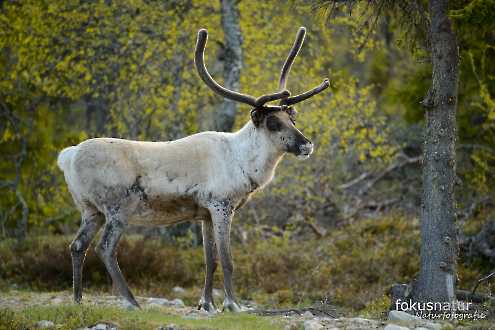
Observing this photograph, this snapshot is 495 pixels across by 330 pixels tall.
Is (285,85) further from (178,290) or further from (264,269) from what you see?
(264,269)

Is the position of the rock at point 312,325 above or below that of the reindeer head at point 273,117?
below

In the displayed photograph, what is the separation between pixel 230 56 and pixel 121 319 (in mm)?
6232

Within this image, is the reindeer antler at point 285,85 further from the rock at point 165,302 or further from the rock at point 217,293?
the rock at point 217,293

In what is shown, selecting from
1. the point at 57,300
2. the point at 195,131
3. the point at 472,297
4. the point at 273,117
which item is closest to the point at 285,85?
the point at 273,117

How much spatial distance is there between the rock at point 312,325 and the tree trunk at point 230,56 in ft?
18.5

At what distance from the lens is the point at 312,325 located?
20.5 ft

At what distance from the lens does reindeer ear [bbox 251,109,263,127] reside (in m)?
7.43

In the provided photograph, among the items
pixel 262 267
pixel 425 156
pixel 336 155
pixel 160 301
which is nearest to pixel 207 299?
pixel 160 301

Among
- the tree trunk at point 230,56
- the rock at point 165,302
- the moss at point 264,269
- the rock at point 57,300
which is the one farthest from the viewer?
the tree trunk at point 230,56

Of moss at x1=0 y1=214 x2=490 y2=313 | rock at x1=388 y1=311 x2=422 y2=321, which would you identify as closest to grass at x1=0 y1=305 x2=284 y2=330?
rock at x1=388 y1=311 x2=422 y2=321

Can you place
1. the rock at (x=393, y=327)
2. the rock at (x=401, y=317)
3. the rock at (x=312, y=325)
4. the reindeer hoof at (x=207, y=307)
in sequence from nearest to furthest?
1. the rock at (x=393, y=327)
2. the rock at (x=312, y=325)
3. the rock at (x=401, y=317)
4. the reindeer hoof at (x=207, y=307)

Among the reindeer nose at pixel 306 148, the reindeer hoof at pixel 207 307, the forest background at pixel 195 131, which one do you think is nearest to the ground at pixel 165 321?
the reindeer hoof at pixel 207 307

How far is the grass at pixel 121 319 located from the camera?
20.2ft

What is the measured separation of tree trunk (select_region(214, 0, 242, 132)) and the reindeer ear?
4.07 m
